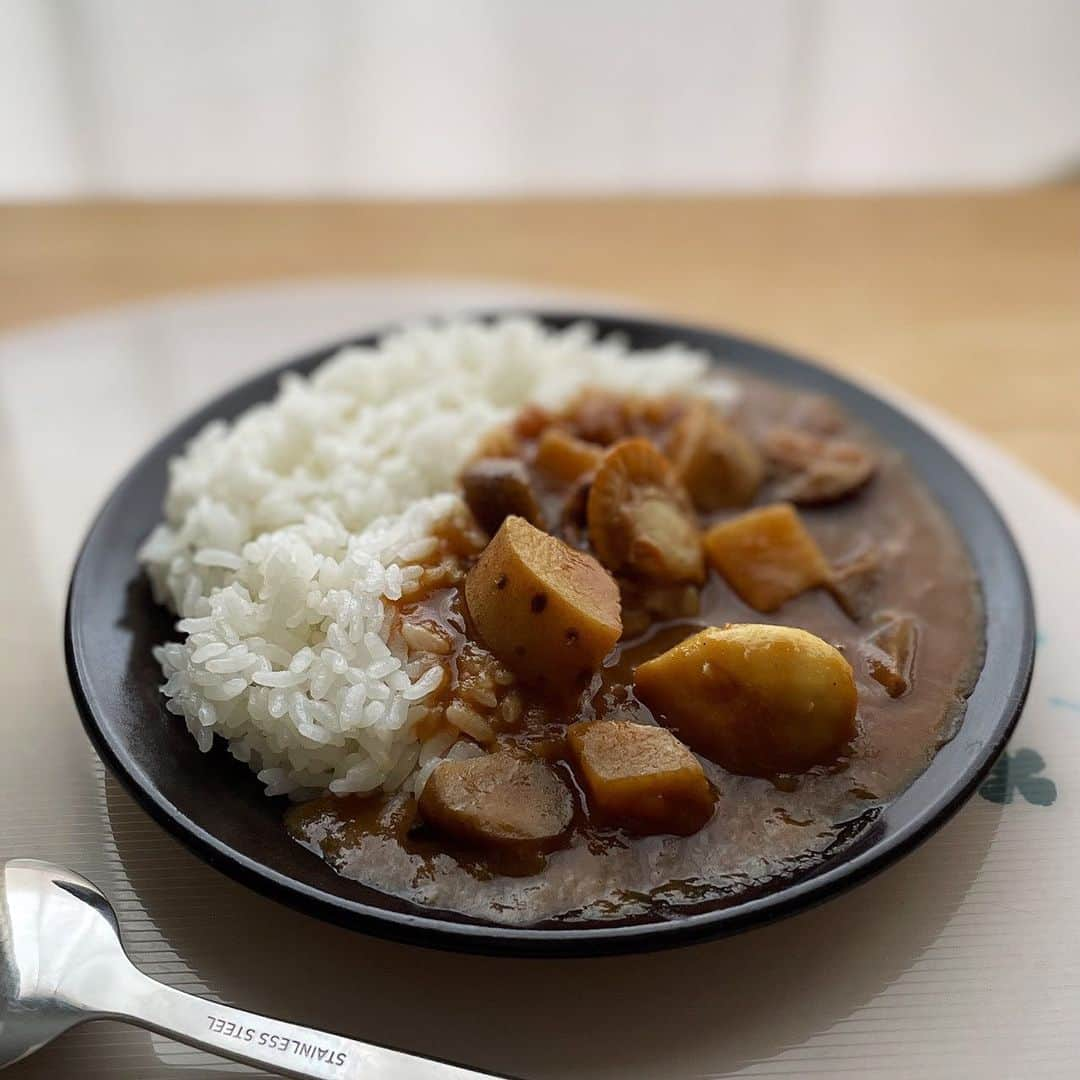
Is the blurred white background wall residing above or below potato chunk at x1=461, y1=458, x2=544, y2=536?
above

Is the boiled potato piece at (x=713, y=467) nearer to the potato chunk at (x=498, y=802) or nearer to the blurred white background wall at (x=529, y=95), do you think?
the potato chunk at (x=498, y=802)

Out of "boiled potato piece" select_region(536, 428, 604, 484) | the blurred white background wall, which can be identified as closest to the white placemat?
"boiled potato piece" select_region(536, 428, 604, 484)

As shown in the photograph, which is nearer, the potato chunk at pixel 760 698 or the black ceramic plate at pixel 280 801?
the black ceramic plate at pixel 280 801

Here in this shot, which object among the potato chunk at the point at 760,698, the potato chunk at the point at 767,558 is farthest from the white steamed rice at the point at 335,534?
the potato chunk at the point at 767,558

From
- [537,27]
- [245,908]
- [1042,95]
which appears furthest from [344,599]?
[1042,95]

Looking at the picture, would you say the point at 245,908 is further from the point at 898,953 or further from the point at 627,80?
the point at 627,80

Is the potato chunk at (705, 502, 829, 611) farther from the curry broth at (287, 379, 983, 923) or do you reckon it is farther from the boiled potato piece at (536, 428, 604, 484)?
the boiled potato piece at (536, 428, 604, 484)
